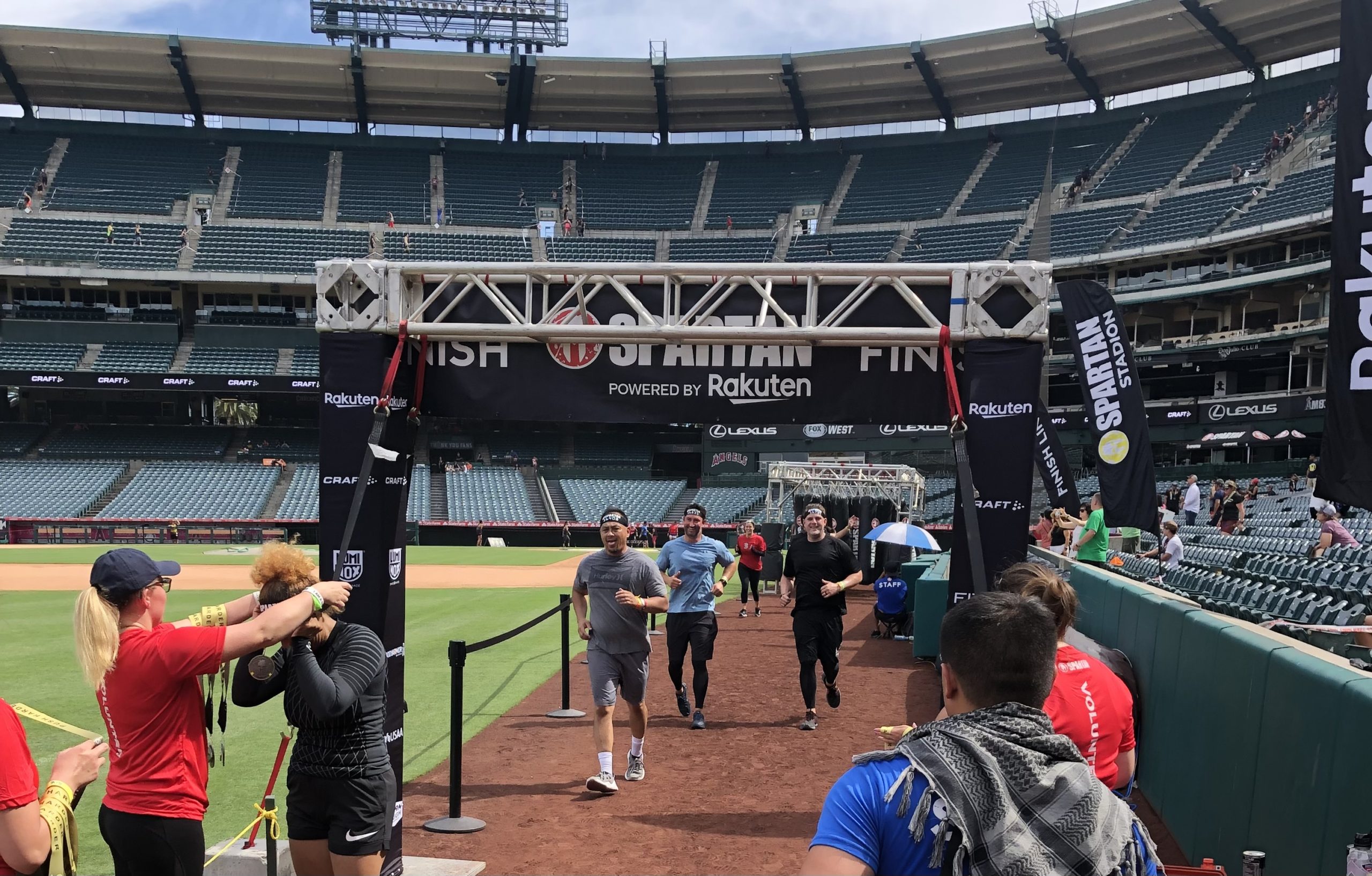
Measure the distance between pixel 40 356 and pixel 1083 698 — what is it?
180 ft

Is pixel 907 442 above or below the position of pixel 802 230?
below

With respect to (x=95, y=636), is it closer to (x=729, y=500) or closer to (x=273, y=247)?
(x=729, y=500)

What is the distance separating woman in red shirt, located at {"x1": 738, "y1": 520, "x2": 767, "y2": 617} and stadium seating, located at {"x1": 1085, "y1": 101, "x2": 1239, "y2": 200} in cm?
3632

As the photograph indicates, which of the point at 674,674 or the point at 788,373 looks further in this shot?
the point at 674,674

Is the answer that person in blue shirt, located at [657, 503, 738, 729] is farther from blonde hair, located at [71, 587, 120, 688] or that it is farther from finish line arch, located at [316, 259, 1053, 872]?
blonde hair, located at [71, 587, 120, 688]

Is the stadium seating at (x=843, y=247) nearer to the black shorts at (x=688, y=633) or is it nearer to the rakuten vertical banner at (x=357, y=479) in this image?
the black shorts at (x=688, y=633)

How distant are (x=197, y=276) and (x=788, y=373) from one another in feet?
162

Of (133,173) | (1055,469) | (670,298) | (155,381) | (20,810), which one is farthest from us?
(133,173)

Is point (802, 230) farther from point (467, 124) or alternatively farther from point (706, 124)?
point (467, 124)

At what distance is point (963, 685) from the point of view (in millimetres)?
2211

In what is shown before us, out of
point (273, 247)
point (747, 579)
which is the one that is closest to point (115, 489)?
point (273, 247)

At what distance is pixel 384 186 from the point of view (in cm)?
5628

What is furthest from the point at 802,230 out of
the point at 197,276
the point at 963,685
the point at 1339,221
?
the point at 963,685

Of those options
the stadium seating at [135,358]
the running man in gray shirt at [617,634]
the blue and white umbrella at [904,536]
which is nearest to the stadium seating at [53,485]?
the stadium seating at [135,358]
